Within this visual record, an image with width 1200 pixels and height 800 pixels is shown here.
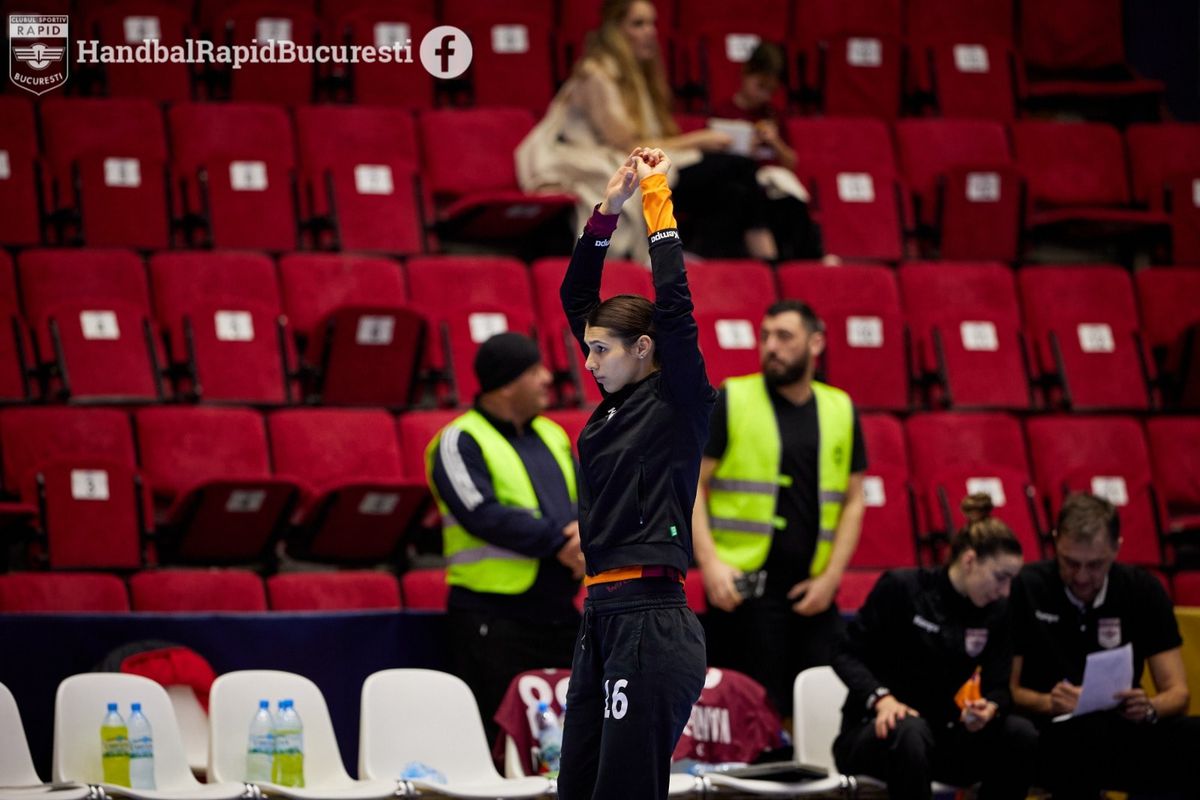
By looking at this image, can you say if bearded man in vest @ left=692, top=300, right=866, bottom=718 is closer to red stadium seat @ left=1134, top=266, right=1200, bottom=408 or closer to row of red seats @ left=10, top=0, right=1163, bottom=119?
red stadium seat @ left=1134, top=266, right=1200, bottom=408

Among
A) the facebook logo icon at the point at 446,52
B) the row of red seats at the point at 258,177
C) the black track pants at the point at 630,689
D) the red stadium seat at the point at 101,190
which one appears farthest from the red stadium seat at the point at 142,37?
the black track pants at the point at 630,689

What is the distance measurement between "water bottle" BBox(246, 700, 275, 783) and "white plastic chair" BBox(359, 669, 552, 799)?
253mm

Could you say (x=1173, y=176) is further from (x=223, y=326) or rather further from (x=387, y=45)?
(x=223, y=326)

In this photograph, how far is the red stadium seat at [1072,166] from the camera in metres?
7.48

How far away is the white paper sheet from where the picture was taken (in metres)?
4.54

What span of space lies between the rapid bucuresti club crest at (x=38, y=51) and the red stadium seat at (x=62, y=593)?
75.5 inches

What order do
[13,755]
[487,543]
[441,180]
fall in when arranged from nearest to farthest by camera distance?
[13,755], [487,543], [441,180]

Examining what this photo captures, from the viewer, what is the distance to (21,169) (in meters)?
6.31

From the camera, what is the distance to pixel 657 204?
123 inches

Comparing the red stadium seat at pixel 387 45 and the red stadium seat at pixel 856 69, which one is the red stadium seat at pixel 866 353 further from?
the red stadium seat at pixel 387 45

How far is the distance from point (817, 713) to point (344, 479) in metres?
1.69

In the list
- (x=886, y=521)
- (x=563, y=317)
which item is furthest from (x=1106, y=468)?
(x=563, y=317)

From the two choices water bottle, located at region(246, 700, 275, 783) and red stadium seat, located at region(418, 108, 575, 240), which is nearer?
water bottle, located at region(246, 700, 275, 783)

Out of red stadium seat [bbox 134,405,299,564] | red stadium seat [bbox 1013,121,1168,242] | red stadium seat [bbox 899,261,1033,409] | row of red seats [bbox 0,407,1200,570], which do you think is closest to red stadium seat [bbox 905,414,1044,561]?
row of red seats [bbox 0,407,1200,570]
